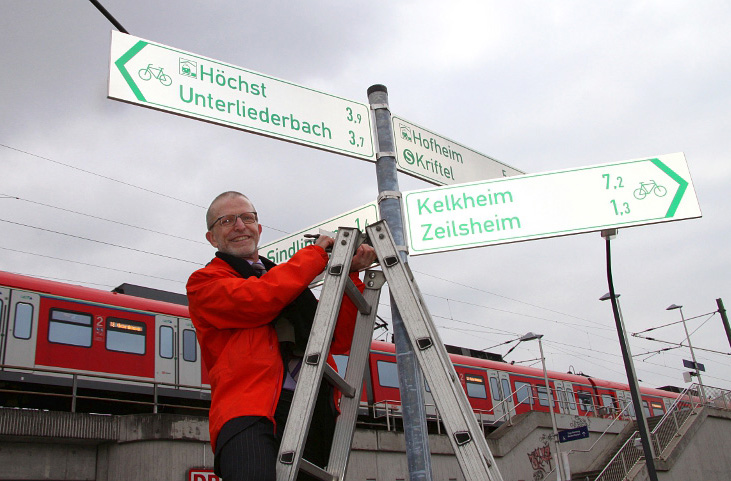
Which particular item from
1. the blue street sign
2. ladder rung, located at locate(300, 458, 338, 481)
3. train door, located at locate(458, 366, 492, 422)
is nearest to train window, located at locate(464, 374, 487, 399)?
train door, located at locate(458, 366, 492, 422)

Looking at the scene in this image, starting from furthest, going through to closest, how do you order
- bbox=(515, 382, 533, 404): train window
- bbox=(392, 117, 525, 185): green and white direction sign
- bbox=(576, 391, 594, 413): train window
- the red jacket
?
1. bbox=(576, 391, 594, 413): train window
2. bbox=(515, 382, 533, 404): train window
3. bbox=(392, 117, 525, 185): green and white direction sign
4. the red jacket

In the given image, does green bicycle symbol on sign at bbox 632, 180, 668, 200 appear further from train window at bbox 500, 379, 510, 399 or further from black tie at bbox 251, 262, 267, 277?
train window at bbox 500, 379, 510, 399

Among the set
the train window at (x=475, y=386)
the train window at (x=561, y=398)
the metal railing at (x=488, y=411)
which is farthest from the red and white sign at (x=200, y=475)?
the train window at (x=561, y=398)

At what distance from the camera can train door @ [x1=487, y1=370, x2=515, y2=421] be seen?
20.7 meters

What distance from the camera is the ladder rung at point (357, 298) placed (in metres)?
2.80

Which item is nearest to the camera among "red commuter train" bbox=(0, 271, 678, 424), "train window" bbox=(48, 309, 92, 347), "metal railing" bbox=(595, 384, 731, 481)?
"red commuter train" bbox=(0, 271, 678, 424)

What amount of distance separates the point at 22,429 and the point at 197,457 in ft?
9.01

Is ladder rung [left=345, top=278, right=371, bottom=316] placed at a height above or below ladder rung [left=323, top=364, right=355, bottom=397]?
above

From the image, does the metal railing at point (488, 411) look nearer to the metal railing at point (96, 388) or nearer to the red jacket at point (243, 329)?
the metal railing at point (96, 388)

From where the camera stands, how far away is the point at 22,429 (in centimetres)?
945

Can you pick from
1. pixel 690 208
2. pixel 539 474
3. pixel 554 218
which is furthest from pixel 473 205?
pixel 539 474

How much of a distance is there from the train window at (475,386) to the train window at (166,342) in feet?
31.5

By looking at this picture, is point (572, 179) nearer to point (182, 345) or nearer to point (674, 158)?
point (674, 158)

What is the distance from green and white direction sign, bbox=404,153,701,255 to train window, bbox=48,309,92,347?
34.2 feet
